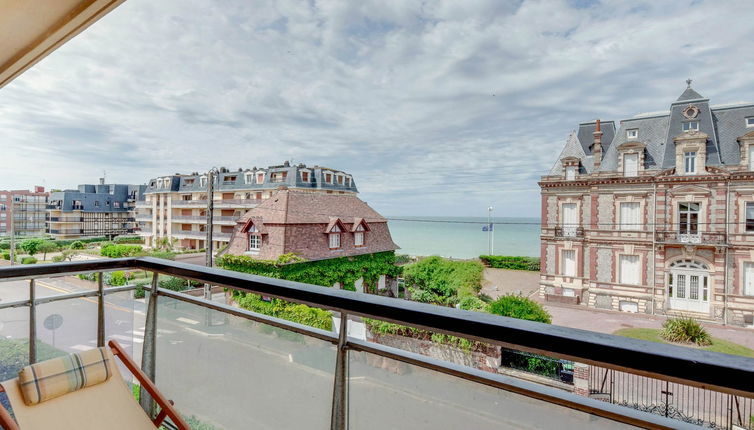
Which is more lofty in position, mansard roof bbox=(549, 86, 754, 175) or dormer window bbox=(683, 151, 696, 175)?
mansard roof bbox=(549, 86, 754, 175)

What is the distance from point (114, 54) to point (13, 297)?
32.3ft

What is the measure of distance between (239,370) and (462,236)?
22.7 meters

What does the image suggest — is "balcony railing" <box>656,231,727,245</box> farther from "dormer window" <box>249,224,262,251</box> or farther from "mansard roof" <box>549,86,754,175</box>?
"dormer window" <box>249,224,262,251</box>

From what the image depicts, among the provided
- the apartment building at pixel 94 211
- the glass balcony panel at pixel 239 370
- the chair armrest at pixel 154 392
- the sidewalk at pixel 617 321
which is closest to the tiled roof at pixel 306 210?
the sidewalk at pixel 617 321

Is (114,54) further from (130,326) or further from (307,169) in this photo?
(307,169)

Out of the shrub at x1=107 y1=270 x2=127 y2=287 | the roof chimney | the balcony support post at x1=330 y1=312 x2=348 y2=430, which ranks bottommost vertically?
the balcony support post at x1=330 y1=312 x2=348 y2=430

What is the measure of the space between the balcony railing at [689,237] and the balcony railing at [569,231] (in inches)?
84.9

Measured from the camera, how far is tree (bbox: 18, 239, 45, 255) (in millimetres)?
14789

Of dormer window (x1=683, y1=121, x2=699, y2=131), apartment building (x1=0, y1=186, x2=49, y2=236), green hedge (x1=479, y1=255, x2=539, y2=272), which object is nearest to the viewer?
dormer window (x1=683, y1=121, x2=699, y2=131)

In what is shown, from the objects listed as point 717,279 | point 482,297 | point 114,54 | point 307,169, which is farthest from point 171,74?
point 717,279

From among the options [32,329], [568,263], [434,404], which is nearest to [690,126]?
[568,263]

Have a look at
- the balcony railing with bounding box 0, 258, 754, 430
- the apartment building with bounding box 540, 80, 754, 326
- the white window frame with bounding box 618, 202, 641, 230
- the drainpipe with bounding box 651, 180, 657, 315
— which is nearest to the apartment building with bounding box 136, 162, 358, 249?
the apartment building with bounding box 540, 80, 754, 326

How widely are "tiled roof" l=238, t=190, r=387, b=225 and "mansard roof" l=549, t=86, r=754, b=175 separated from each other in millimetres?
8137

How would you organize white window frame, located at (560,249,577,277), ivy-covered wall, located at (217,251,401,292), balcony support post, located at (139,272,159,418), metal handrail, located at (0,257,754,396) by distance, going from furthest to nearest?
white window frame, located at (560,249,577,277), ivy-covered wall, located at (217,251,401,292), balcony support post, located at (139,272,159,418), metal handrail, located at (0,257,754,396)
